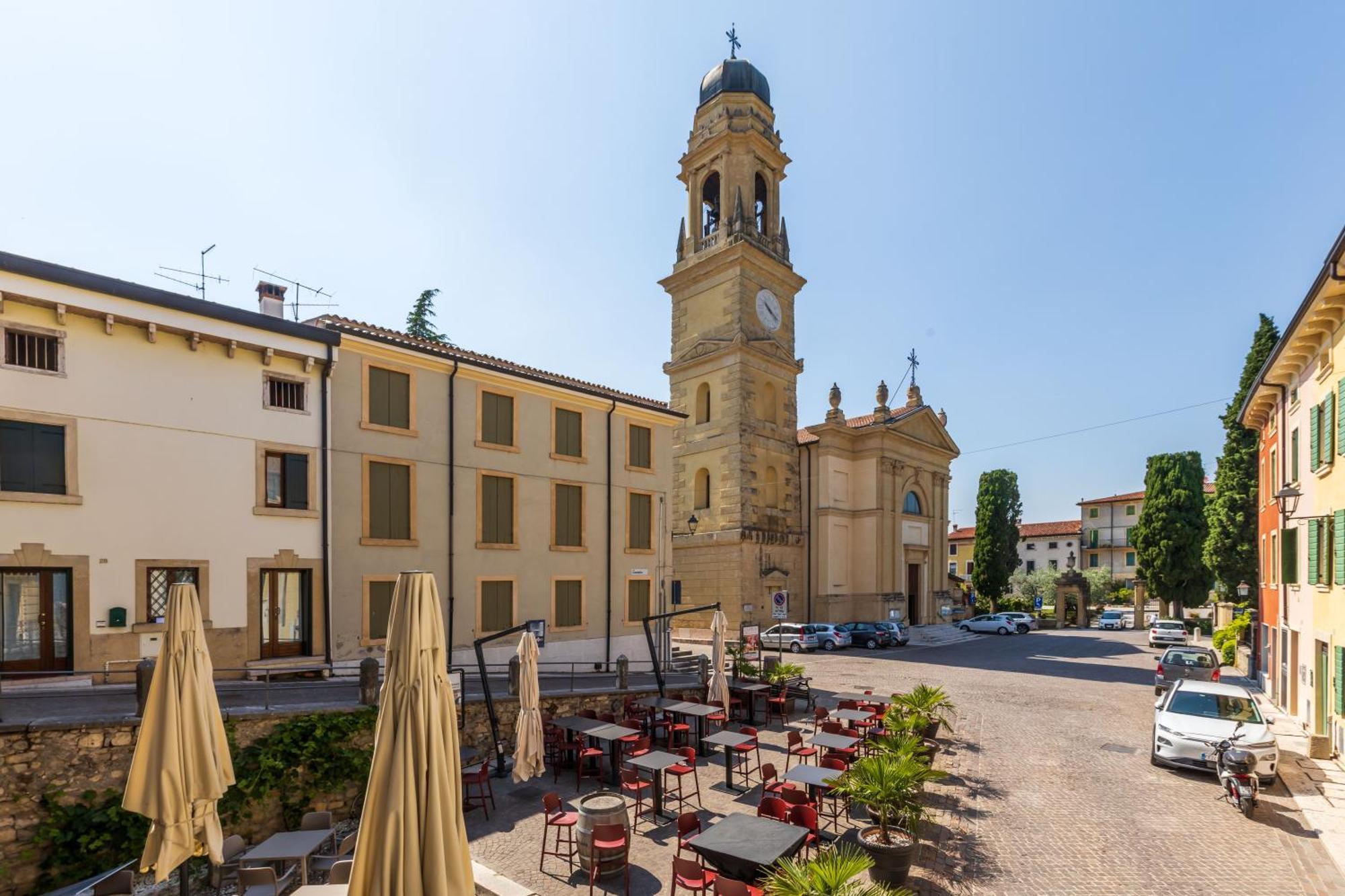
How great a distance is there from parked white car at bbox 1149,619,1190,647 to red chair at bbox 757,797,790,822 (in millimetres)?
35874

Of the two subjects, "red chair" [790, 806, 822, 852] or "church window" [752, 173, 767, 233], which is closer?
"red chair" [790, 806, 822, 852]

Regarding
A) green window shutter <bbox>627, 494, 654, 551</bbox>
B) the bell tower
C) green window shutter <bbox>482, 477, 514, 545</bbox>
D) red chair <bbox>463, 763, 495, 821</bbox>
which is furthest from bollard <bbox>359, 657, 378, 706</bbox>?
the bell tower

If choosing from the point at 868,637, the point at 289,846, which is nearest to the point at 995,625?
the point at 868,637

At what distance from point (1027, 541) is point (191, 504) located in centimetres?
8383

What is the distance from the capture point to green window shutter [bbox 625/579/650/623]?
943 inches

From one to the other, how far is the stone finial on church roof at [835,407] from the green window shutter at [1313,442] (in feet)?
85.6

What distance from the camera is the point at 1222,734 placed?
1302 centimetres

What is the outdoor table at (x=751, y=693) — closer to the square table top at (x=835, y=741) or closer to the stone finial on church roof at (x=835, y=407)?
the square table top at (x=835, y=741)

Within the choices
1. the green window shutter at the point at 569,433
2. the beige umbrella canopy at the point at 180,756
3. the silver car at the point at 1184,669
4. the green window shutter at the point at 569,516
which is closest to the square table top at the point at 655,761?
the beige umbrella canopy at the point at 180,756

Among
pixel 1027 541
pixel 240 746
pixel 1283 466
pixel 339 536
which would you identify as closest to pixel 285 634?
pixel 339 536

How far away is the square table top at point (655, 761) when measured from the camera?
11.2 metres

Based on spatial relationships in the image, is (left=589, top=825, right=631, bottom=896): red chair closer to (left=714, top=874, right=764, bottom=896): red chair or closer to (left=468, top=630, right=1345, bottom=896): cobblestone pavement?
(left=468, top=630, right=1345, bottom=896): cobblestone pavement

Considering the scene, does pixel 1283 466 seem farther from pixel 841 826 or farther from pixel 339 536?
pixel 339 536

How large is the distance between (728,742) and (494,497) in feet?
36.3
